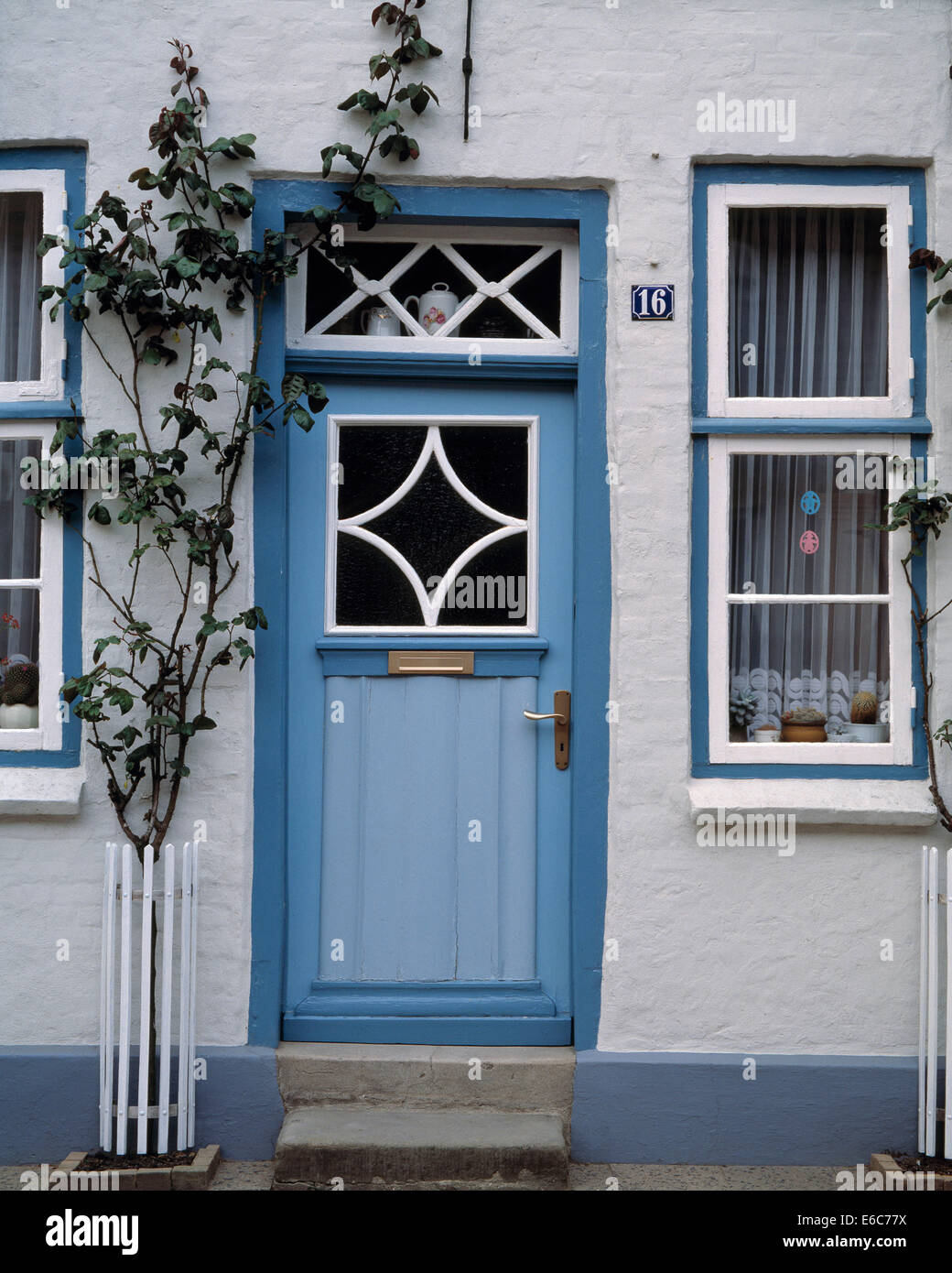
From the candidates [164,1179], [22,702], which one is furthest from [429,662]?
[164,1179]

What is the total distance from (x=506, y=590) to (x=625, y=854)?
1.04 metres

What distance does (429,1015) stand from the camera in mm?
4371

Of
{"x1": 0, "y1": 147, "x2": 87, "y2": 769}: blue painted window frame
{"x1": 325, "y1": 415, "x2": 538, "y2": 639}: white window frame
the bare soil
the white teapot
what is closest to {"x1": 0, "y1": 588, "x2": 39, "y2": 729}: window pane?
{"x1": 0, "y1": 147, "x2": 87, "y2": 769}: blue painted window frame

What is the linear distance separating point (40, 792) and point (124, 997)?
779 mm

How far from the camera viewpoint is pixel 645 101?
431cm

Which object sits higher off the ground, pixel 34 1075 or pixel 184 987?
pixel 184 987

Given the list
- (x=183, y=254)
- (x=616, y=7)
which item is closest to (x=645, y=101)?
(x=616, y=7)

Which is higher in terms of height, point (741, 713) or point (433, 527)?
point (433, 527)

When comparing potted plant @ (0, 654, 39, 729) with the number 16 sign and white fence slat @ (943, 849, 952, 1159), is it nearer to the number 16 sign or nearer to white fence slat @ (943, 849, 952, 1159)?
the number 16 sign

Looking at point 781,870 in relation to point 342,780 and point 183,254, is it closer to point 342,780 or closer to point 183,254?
point 342,780

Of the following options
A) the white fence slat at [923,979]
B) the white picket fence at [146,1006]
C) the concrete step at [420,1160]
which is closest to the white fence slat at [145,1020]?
the white picket fence at [146,1006]

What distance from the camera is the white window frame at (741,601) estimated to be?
4352 mm

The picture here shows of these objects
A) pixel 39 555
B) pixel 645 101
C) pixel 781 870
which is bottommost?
pixel 781 870

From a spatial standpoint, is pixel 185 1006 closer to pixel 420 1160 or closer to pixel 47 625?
pixel 420 1160
